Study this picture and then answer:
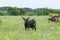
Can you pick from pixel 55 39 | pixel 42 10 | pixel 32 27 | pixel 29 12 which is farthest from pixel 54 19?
pixel 42 10

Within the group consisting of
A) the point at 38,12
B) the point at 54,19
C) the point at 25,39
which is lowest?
the point at 38,12

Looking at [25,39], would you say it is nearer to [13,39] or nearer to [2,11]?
[13,39]

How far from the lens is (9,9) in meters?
83.8

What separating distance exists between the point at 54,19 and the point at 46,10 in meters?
48.5

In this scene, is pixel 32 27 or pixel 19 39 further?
pixel 32 27

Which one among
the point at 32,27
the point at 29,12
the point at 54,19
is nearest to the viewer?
the point at 32,27

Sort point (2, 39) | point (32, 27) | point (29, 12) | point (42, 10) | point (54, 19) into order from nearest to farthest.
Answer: point (2, 39)
point (32, 27)
point (54, 19)
point (29, 12)
point (42, 10)

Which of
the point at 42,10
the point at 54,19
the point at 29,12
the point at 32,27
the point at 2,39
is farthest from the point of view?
the point at 42,10

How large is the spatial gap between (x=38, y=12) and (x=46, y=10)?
380 cm

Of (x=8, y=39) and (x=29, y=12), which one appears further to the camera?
(x=29, y=12)

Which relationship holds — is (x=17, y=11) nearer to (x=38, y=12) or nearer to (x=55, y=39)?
(x=38, y=12)

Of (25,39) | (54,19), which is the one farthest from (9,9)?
(25,39)

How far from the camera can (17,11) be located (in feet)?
280

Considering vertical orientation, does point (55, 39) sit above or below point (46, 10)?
above
